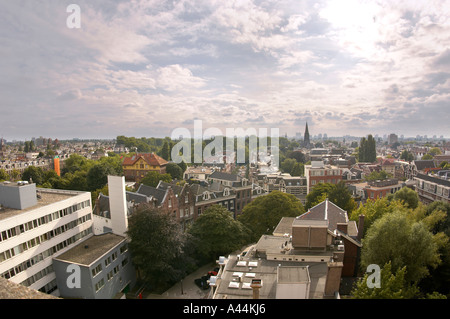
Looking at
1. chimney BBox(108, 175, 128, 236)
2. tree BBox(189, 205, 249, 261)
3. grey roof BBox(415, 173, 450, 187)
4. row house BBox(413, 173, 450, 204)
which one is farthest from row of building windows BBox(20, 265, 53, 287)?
grey roof BBox(415, 173, 450, 187)

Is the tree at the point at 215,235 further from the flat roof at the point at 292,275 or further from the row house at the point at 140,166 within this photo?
the row house at the point at 140,166

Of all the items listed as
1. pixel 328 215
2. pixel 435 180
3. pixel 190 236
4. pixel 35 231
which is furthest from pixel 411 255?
pixel 435 180

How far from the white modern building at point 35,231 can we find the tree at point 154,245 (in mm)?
5511

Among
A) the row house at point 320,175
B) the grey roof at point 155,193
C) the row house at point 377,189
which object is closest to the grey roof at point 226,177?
the grey roof at point 155,193

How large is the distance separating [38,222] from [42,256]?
2.77m

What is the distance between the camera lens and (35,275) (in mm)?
21625

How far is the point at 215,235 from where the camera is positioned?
2978 centimetres

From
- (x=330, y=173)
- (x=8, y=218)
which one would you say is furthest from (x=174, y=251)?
(x=330, y=173)

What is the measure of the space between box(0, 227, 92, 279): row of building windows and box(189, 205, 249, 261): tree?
10911 mm

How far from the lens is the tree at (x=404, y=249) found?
18.2m

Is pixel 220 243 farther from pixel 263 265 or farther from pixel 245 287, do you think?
pixel 245 287

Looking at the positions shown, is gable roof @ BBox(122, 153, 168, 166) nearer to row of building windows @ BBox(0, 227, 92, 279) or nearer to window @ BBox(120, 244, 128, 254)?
row of building windows @ BBox(0, 227, 92, 279)

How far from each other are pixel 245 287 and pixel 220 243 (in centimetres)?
1351

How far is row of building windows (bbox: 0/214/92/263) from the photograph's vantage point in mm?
19744
